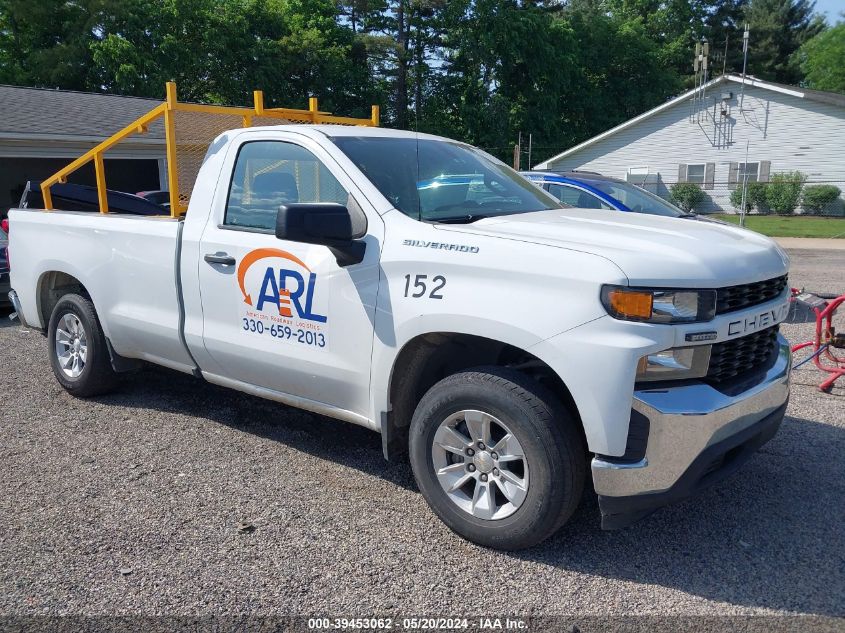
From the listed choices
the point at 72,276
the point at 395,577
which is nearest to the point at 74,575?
the point at 395,577

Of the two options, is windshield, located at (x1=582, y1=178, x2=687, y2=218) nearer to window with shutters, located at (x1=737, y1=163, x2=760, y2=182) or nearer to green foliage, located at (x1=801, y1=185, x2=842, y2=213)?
green foliage, located at (x1=801, y1=185, x2=842, y2=213)

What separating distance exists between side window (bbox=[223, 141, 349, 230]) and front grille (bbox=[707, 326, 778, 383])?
2.08 m

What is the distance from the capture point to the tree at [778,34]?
55.3 m

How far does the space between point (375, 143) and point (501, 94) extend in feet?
137

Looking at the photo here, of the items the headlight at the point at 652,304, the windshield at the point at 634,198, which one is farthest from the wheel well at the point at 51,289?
the windshield at the point at 634,198

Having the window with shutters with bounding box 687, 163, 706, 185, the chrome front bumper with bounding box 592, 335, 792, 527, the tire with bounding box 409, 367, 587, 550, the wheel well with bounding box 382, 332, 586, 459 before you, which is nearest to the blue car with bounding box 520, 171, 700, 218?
the wheel well with bounding box 382, 332, 586, 459

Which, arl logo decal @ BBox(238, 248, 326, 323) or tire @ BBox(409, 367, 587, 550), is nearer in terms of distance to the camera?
tire @ BBox(409, 367, 587, 550)

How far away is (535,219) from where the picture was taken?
3883 millimetres

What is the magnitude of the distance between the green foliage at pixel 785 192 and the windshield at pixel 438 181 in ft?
92.3

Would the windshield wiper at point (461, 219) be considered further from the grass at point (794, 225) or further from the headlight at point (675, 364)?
the grass at point (794, 225)

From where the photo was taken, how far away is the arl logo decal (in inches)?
157

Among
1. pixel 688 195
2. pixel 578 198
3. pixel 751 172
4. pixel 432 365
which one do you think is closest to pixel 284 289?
pixel 432 365

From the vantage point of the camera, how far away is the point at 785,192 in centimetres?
2927

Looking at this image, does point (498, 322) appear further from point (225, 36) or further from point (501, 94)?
point (501, 94)
